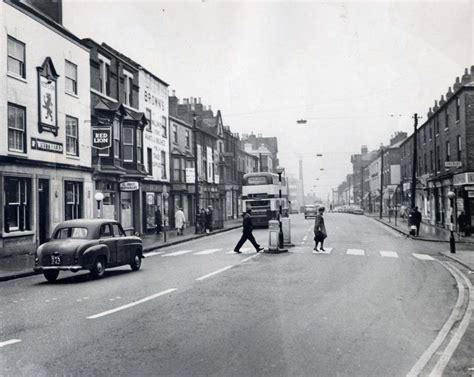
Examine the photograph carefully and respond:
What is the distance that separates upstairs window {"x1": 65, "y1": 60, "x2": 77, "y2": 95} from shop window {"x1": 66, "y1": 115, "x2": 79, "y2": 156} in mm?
1501

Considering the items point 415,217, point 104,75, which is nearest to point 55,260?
point 104,75

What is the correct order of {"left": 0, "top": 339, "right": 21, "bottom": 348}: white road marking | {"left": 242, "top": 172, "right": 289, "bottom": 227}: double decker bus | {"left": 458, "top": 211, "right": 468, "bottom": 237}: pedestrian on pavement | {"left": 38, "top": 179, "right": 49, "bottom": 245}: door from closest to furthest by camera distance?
{"left": 0, "top": 339, "right": 21, "bottom": 348}: white road marking, {"left": 38, "top": 179, "right": 49, "bottom": 245}: door, {"left": 458, "top": 211, "right": 468, "bottom": 237}: pedestrian on pavement, {"left": 242, "top": 172, "right": 289, "bottom": 227}: double decker bus

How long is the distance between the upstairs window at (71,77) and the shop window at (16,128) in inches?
175

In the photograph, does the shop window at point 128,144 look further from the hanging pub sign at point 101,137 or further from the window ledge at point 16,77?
the window ledge at point 16,77

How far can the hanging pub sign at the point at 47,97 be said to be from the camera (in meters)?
22.1

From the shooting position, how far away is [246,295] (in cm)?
1066

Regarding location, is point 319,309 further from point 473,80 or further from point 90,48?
point 473,80

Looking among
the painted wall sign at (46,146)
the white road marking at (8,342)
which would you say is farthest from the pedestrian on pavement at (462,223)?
the white road marking at (8,342)

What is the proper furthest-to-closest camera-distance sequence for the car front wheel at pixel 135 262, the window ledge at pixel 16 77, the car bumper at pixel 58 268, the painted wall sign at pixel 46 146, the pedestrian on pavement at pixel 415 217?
1. the pedestrian on pavement at pixel 415 217
2. the painted wall sign at pixel 46 146
3. the window ledge at pixel 16 77
4. the car front wheel at pixel 135 262
5. the car bumper at pixel 58 268

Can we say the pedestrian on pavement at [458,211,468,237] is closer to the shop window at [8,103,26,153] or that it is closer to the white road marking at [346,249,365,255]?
the white road marking at [346,249,365,255]

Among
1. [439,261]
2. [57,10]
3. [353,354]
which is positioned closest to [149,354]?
[353,354]

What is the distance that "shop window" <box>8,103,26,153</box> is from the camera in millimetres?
20250

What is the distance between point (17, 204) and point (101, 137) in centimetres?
606

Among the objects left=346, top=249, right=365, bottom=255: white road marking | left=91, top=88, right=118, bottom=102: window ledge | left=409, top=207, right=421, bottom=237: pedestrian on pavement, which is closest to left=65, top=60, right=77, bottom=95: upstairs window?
left=91, top=88, right=118, bottom=102: window ledge
